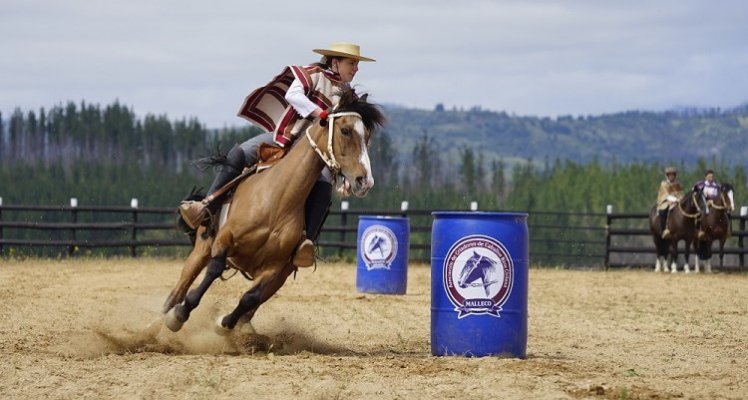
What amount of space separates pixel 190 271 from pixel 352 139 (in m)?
1.80

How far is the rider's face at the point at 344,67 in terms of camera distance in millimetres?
9930

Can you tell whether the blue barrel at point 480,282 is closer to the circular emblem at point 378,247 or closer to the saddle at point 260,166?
the saddle at point 260,166

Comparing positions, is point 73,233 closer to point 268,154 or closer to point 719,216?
point 719,216

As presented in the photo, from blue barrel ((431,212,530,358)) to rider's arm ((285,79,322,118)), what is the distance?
130 cm

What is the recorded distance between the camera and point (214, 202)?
973cm

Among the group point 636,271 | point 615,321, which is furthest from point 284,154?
point 636,271

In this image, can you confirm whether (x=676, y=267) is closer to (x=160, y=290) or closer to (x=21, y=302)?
(x=160, y=290)

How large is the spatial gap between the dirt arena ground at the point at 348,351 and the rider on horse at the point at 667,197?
10.9m

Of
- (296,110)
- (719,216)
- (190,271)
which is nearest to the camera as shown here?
(296,110)

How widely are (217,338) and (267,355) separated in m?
0.72

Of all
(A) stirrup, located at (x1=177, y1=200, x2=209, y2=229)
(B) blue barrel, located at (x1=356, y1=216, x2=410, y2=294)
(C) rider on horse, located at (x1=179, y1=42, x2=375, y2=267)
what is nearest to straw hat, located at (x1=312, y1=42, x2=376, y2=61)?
(C) rider on horse, located at (x1=179, y1=42, x2=375, y2=267)

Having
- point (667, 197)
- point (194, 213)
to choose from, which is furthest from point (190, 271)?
point (667, 197)

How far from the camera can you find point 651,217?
29.7m

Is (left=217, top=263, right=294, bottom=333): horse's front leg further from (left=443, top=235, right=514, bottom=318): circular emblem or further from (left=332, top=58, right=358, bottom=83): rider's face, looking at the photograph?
(left=332, top=58, right=358, bottom=83): rider's face
